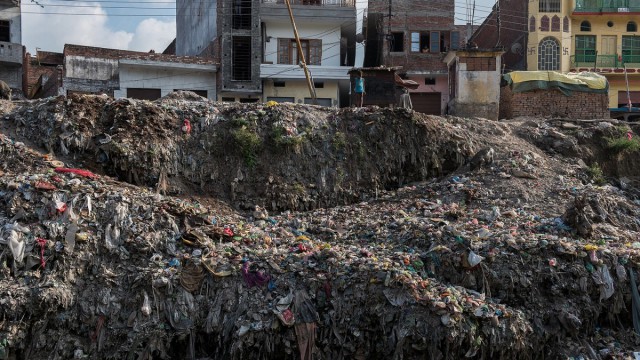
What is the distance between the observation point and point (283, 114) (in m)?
12.5

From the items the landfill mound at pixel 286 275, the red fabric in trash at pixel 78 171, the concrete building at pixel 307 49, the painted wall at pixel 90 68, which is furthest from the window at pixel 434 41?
the red fabric in trash at pixel 78 171

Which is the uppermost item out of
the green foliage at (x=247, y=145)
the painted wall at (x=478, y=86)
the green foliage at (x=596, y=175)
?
the painted wall at (x=478, y=86)

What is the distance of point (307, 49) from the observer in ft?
79.2

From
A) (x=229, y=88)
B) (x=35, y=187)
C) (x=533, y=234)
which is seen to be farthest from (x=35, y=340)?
(x=229, y=88)

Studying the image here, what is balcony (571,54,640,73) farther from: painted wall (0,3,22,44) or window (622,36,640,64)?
painted wall (0,3,22,44)

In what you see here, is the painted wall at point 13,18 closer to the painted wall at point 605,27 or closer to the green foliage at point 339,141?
the green foliage at point 339,141

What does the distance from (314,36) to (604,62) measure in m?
11.7

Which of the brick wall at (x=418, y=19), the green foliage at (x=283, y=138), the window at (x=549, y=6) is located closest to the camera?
the green foliage at (x=283, y=138)

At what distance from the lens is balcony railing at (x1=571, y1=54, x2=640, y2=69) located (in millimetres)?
27328

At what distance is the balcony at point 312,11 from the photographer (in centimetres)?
2339

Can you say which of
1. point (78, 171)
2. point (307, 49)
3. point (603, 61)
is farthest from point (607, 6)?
point (78, 171)

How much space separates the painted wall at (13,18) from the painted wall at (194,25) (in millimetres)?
6235

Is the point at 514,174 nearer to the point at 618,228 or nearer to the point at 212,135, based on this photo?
the point at 618,228

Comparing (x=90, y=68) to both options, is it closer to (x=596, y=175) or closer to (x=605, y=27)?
(x=596, y=175)
